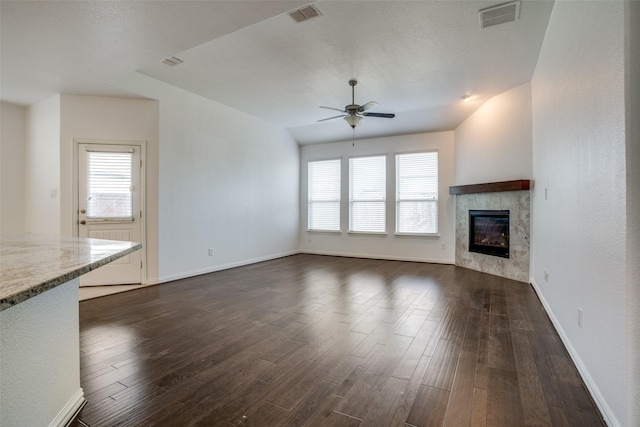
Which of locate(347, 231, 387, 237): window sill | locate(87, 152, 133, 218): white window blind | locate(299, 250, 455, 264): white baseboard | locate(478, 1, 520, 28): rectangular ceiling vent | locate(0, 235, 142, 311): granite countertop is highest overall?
locate(478, 1, 520, 28): rectangular ceiling vent

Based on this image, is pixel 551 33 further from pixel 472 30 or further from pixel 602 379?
pixel 602 379

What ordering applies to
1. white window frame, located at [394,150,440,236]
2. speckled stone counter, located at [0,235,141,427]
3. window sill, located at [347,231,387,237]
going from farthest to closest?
1. window sill, located at [347,231,387,237]
2. white window frame, located at [394,150,440,236]
3. speckled stone counter, located at [0,235,141,427]

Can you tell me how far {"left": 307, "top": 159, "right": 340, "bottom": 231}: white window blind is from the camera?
7836 mm

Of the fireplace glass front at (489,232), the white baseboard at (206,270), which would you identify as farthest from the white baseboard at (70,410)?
the fireplace glass front at (489,232)

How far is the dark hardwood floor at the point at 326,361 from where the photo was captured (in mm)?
1711

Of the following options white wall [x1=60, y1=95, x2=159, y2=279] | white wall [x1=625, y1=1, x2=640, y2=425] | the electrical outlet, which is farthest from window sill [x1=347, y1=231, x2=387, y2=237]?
white wall [x1=625, y1=1, x2=640, y2=425]

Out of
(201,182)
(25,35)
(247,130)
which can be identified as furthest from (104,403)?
(247,130)

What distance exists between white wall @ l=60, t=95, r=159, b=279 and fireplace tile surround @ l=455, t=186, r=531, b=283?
5433mm

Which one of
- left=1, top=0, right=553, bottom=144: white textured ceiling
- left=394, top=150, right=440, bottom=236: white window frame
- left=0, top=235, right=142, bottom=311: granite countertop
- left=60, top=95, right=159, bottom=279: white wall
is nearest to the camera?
left=0, top=235, right=142, bottom=311: granite countertop

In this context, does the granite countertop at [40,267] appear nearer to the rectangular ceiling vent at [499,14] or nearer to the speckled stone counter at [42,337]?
the speckled stone counter at [42,337]

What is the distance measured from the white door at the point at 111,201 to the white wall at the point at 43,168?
35cm

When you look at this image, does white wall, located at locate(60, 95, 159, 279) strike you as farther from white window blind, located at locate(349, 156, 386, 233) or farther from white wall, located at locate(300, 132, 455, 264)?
white window blind, located at locate(349, 156, 386, 233)

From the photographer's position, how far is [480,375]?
6.87ft

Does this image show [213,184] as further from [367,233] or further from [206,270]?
[367,233]
